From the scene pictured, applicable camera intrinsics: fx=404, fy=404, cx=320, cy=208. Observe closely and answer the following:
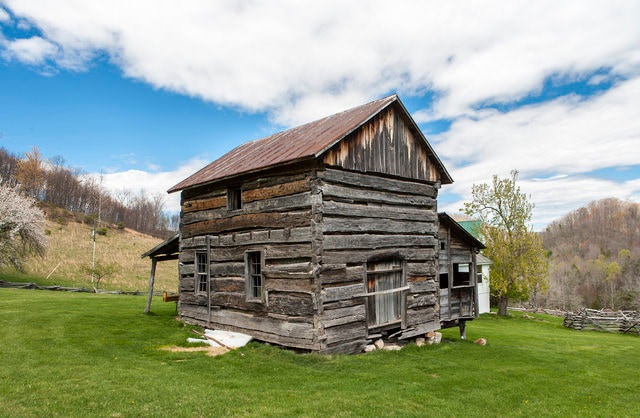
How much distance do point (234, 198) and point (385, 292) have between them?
596 cm

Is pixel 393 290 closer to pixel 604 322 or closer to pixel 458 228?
pixel 458 228

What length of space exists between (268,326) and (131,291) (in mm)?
25824

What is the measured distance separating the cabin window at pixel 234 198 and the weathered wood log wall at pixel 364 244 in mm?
3868

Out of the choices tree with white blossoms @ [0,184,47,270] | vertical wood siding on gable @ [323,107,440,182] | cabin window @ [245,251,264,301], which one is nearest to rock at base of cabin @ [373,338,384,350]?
cabin window @ [245,251,264,301]

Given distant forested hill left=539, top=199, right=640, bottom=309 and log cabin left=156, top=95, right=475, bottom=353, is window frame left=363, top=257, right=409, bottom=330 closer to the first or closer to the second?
log cabin left=156, top=95, right=475, bottom=353

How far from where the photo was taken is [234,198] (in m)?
13.9

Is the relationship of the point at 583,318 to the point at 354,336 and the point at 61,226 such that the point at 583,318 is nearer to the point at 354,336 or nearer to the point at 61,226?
the point at 354,336

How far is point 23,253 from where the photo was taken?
32.9 m

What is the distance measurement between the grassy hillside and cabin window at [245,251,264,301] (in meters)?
26.9

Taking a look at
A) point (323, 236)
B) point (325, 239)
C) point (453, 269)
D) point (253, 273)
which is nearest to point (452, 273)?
point (453, 269)

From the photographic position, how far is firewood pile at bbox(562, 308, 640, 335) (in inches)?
1011

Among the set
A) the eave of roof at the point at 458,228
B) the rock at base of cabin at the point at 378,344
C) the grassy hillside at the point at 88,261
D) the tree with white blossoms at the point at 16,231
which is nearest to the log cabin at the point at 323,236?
the rock at base of cabin at the point at 378,344

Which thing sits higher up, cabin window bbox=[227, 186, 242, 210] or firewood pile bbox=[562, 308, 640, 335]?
cabin window bbox=[227, 186, 242, 210]

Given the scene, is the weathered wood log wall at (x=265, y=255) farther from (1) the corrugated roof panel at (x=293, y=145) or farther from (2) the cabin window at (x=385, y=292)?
(2) the cabin window at (x=385, y=292)
